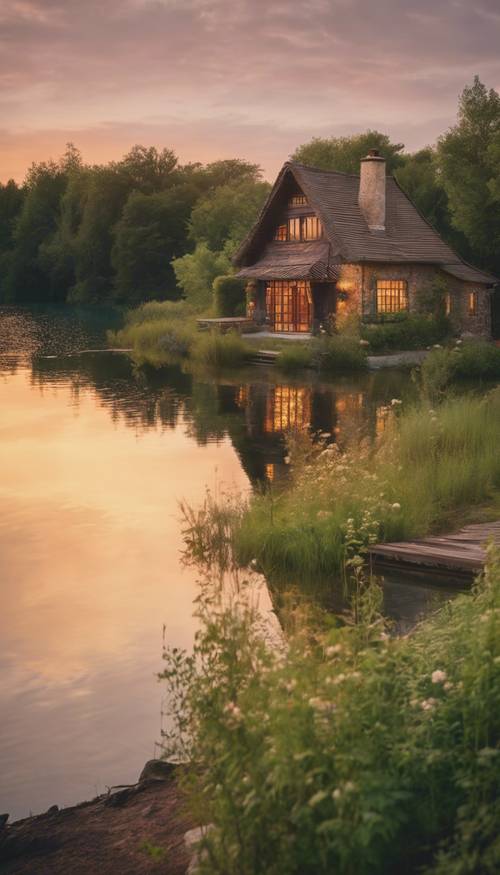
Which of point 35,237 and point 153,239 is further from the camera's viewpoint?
point 35,237

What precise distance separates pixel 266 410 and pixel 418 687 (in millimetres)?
17455

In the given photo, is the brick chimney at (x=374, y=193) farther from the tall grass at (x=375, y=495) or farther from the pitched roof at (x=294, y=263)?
the tall grass at (x=375, y=495)

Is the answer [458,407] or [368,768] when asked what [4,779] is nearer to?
[368,768]

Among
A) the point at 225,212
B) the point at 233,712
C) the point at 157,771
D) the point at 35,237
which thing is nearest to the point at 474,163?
the point at 225,212

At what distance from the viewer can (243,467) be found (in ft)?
51.8

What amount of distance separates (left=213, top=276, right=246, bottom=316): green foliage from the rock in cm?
3516

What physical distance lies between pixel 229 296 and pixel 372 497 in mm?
31191

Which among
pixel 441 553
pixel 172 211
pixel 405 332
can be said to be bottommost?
pixel 441 553

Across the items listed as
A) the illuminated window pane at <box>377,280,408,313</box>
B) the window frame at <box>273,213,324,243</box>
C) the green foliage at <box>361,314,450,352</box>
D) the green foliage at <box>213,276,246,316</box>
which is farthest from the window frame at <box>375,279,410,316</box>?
the green foliage at <box>213,276,246,316</box>

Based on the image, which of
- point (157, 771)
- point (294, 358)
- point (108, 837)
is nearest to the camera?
point (108, 837)

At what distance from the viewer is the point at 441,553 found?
9.57 meters

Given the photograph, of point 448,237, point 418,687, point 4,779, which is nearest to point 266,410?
point 4,779

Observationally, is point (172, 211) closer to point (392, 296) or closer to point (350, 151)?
point (350, 151)

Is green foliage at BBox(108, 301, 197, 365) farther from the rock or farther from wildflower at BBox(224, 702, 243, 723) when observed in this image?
wildflower at BBox(224, 702, 243, 723)
